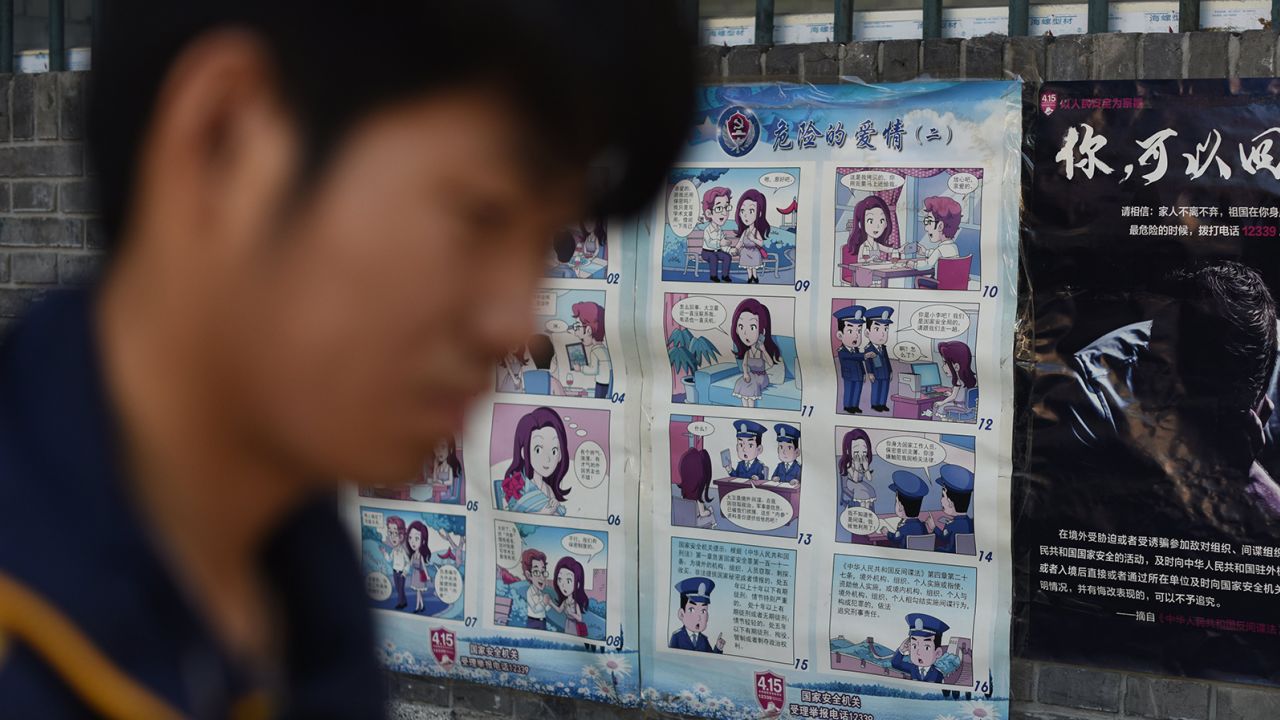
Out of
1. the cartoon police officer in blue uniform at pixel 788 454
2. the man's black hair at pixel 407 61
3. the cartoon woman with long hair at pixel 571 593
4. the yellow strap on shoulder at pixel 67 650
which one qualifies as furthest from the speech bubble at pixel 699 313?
the yellow strap on shoulder at pixel 67 650

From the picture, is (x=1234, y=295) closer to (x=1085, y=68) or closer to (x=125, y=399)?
(x=1085, y=68)

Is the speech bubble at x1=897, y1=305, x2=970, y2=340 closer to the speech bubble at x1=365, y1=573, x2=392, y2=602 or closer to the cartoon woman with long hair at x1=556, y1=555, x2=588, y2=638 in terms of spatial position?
the cartoon woman with long hair at x1=556, y1=555, x2=588, y2=638

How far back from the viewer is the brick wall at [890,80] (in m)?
3.78

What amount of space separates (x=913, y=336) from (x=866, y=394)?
23 centimetres

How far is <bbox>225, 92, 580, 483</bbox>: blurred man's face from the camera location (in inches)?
28.2

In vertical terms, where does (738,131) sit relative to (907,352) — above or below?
above

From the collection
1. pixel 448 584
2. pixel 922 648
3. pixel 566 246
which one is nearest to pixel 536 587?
pixel 448 584

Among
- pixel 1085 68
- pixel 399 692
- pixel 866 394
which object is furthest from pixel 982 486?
pixel 399 692

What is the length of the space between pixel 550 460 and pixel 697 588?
2.12 feet

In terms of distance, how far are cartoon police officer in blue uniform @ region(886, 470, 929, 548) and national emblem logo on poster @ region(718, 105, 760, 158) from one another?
1096 mm

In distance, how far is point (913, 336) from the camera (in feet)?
13.2

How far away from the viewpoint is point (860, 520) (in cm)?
420

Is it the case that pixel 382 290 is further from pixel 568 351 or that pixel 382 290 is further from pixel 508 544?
Answer: pixel 508 544

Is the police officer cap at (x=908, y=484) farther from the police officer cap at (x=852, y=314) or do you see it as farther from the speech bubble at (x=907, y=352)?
the police officer cap at (x=852, y=314)
